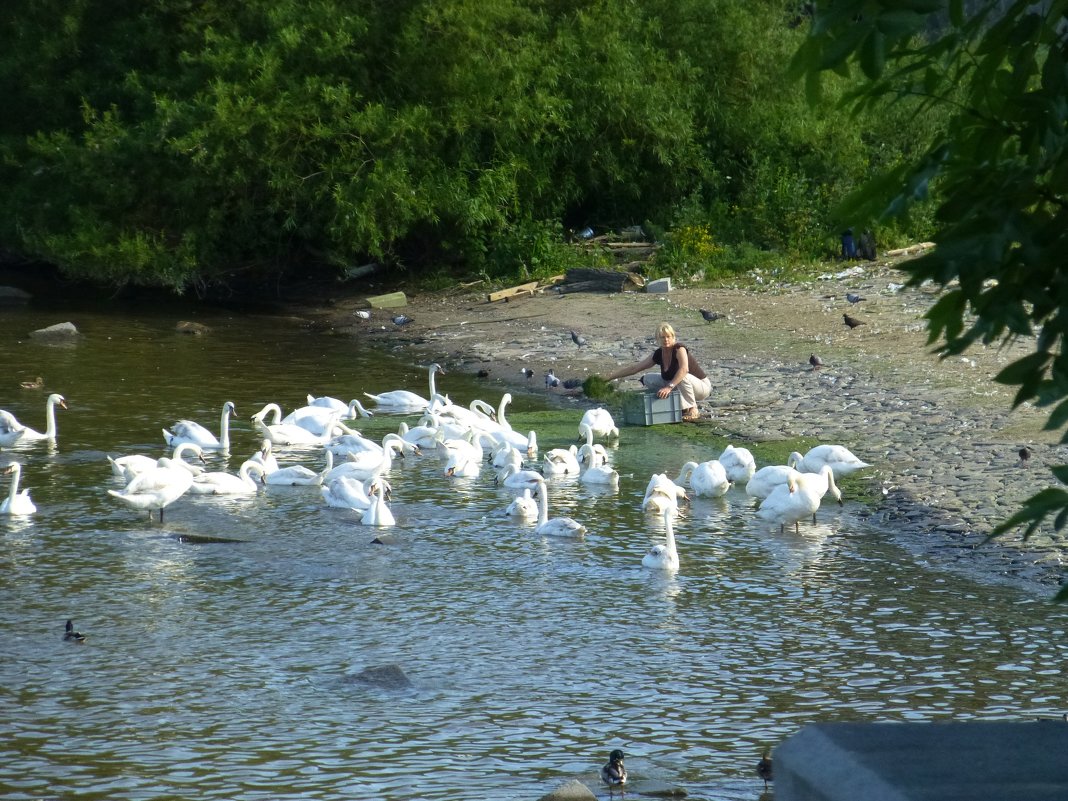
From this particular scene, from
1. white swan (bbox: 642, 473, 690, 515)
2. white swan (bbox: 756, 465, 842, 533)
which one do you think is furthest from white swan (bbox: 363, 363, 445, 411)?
white swan (bbox: 756, 465, 842, 533)

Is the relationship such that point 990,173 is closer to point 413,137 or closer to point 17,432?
point 17,432

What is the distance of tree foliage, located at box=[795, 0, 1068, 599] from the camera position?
8.32 ft

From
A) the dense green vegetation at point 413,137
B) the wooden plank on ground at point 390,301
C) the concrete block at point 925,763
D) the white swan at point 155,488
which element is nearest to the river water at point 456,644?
the white swan at point 155,488

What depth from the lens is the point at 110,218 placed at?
→ 26000mm

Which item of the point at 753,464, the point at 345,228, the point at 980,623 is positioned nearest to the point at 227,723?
the point at 980,623

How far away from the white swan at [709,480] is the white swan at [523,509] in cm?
139

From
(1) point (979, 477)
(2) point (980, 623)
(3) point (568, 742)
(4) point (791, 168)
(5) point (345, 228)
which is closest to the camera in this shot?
(3) point (568, 742)

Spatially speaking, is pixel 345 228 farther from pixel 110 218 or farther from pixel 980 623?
pixel 980 623

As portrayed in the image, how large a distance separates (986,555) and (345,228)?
56.5 ft

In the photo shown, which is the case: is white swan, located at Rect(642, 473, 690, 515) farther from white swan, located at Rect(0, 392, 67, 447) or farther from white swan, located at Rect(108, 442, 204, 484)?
white swan, located at Rect(0, 392, 67, 447)

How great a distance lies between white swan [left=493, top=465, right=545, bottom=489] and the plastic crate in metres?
2.67

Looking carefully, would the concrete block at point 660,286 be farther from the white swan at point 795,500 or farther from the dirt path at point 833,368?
the white swan at point 795,500

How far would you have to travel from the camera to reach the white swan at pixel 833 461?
35.8ft

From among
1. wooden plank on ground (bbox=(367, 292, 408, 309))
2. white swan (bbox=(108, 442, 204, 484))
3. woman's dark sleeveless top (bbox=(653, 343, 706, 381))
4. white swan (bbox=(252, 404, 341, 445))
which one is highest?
wooden plank on ground (bbox=(367, 292, 408, 309))
